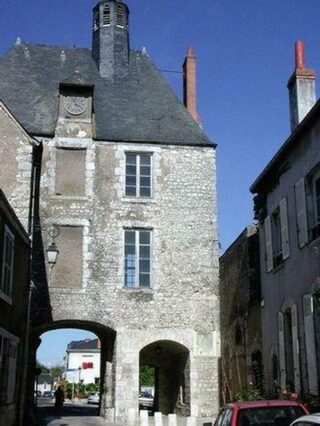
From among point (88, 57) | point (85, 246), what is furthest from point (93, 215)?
point (88, 57)

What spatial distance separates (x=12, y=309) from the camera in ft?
51.5

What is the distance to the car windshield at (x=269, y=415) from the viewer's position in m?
8.11

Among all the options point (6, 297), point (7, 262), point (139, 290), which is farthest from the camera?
point (139, 290)

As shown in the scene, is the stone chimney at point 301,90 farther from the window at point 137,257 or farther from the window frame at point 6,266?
the window frame at point 6,266

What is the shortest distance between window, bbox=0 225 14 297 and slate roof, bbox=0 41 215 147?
288 inches

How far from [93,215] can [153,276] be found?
285 cm

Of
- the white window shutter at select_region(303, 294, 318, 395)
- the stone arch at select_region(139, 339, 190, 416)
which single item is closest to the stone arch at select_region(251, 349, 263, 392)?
the stone arch at select_region(139, 339, 190, 416)

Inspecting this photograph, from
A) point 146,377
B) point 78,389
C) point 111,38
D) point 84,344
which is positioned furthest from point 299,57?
point 84,344

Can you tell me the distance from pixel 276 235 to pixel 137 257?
5.51m

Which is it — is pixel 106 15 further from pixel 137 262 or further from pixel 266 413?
pixel 266 413

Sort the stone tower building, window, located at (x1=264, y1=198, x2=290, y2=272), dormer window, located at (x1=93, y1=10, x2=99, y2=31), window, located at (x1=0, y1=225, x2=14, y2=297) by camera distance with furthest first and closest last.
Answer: dormer window, located at (x1=93, y1=10, x2=99, y2=31)
the stone tower building
window, located at (x1=264, y1=198, x2=290, y2=272)
window, located at (x1=0, y1=225, x2=14, y2=297)

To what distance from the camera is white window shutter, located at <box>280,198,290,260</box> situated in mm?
15508

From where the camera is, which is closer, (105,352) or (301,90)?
(301,90)

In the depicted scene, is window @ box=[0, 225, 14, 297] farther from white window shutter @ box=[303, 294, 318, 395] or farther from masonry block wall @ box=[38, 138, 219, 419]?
white window shutter @ box=[303, 294, 318, 395]
